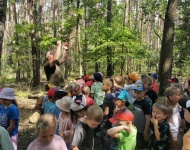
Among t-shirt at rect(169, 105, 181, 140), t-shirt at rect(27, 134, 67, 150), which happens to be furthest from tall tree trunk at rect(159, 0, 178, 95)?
t-shirt at rect(27, 134, 67, 150)

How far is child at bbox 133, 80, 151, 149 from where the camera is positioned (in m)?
4.06

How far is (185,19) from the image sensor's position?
2223 cm

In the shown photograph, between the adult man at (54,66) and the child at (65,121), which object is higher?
the adult man at (54,66)

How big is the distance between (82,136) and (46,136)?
1.91 feet

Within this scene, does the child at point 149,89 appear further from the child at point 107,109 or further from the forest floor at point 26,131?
the forest floor at point 26,131

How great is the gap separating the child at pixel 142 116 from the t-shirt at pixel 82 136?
136 cm

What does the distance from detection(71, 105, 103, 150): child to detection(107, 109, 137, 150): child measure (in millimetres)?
316

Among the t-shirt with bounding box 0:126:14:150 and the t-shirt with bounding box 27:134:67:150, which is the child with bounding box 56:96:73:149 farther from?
the t-shirt with bounding box 0:126:14:150

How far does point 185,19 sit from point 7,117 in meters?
22.0

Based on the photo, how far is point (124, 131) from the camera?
10.5ft

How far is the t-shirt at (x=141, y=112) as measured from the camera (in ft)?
13.4

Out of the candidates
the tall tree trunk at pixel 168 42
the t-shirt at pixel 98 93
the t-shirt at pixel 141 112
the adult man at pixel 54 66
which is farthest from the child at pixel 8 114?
the tall tree trunk at pixel 168 42

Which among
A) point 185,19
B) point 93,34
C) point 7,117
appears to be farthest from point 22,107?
point 185,19

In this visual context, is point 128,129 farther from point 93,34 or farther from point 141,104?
point 93,34
